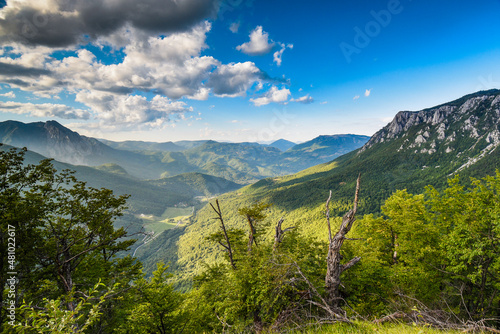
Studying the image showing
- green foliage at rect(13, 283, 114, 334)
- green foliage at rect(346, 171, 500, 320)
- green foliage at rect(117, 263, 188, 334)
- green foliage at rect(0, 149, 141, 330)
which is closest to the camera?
green foliage at rect(13, 283, 114, 334)

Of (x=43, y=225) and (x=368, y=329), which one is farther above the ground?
(x=43, y=225)

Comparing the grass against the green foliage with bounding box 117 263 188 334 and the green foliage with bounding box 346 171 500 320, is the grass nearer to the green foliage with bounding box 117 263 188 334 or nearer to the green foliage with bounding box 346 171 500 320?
the green foliage with bounding box 346 171 500 320

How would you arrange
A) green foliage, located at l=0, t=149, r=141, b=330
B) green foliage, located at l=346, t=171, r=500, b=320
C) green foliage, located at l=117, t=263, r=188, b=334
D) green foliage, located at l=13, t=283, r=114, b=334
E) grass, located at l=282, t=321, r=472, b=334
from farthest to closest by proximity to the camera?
1. green foliage, located at l=117, t=263, r=188, b=334
2. green foliage, located at l=346, t=171, r=500, b=320
3. green foliage, located at l=0, t=149, r=141, b=330
4. grass, located at l=282, t=321, r=472, b=334
5. green foliage, located at l=13, t=283, r=114, b=334

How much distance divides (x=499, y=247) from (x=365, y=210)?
158 m

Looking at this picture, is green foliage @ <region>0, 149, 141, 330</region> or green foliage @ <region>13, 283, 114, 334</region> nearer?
green foliage @ <region>13, 283, 114, 334</region>

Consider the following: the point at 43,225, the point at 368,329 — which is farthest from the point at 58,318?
the point at 43,225

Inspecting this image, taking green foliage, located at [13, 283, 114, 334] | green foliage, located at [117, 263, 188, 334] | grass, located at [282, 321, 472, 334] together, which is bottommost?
green foliage, located at [117, 263, 188, 334]

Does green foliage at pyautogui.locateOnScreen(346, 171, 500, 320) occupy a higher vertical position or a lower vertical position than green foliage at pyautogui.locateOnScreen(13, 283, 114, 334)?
lower

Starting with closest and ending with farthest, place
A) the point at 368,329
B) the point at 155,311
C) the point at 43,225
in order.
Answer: the point at 368,329 → the point at 43,225 → the point at 155,311

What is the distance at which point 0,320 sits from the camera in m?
10.1

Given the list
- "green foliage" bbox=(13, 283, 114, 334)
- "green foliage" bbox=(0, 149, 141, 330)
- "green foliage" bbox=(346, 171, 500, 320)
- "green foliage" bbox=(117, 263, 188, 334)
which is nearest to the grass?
"green foliage" bbox=(346, 171, 500, 320)

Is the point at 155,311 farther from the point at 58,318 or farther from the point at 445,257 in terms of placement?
the point at 445,257

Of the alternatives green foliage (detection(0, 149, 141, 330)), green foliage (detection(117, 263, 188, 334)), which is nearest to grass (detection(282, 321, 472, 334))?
green foliage (detection(0, 149, 141, 330))

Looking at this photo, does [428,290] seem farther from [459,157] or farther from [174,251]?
[459,157]
